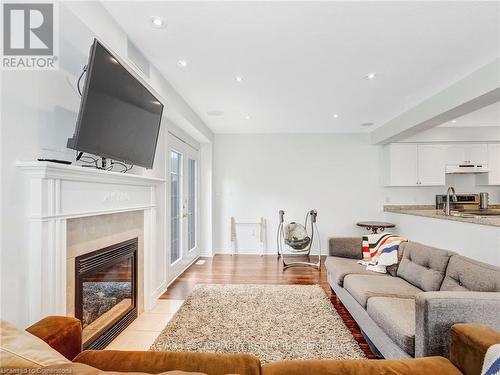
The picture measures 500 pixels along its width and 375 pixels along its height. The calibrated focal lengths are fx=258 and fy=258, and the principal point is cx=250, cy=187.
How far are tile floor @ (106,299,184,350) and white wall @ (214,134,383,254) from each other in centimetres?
269

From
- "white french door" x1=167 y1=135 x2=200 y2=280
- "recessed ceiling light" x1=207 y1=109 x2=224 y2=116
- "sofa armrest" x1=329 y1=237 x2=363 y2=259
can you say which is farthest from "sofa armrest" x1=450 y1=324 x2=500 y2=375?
"recessed ceiling light" x1=207 y1=109 x2=224 y2=116

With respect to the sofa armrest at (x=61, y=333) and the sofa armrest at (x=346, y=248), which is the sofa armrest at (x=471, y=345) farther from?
the sofa armrest at (x=346, y=248)

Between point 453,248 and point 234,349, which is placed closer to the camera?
point 234,349

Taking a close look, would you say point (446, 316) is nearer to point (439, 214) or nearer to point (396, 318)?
point (396, 318)

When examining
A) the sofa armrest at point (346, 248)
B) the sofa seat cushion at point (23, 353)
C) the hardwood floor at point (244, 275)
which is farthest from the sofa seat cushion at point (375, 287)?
the sofa seat cushion at point (23, 353)

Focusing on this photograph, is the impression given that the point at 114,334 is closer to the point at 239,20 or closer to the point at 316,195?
the point at 239,20

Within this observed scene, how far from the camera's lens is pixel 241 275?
4.12m

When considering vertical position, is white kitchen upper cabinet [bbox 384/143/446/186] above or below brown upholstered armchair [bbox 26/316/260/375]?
above

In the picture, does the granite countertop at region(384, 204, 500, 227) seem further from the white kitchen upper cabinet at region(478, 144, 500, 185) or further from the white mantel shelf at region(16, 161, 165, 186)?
the white mantel shelf at region(16, 161, 165, 186)

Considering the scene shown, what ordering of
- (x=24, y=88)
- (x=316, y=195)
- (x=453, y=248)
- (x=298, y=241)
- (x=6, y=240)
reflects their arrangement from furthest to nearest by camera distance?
(x=316, y=195)
(x=298, y=241)
(x=453, y=248)
(x=24, y=88)
(x=6, y=240)

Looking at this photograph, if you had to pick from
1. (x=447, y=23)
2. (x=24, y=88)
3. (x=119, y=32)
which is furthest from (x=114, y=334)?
(x=447, y=23)

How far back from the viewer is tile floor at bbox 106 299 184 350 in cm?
221

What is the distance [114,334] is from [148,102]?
2.09 meters

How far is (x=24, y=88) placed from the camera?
4.87 feet
